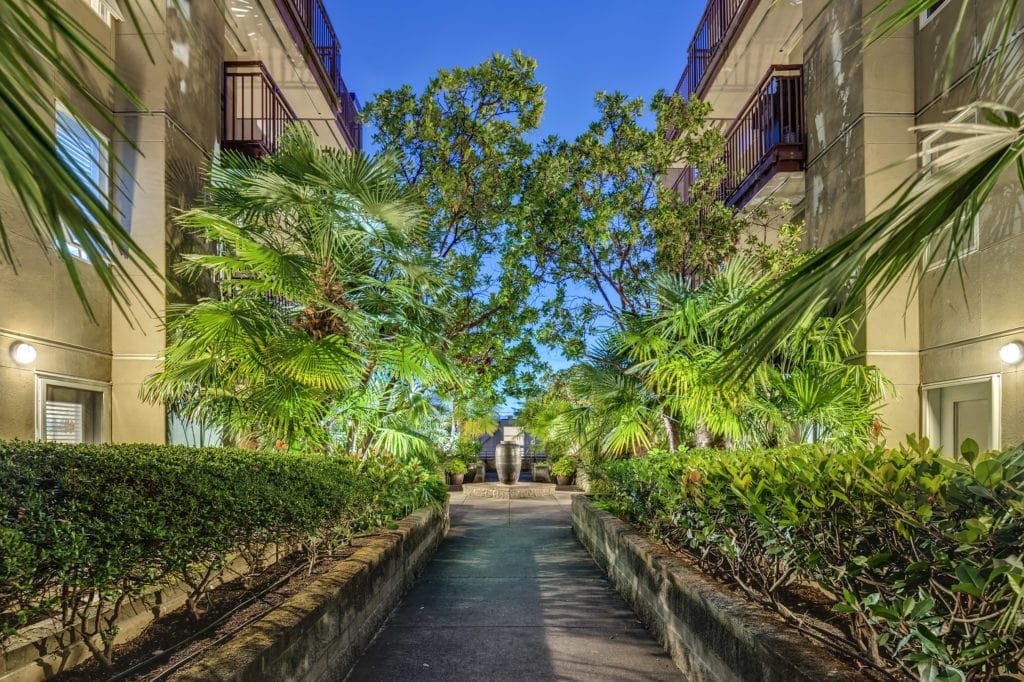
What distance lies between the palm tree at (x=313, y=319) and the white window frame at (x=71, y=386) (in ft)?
1.80

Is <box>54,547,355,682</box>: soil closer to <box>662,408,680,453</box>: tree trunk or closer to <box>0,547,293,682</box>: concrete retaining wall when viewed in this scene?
<box>0,547,293,682</box>: concrete retaining wall

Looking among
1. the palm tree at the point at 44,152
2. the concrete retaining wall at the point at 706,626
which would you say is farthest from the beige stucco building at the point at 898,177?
the palm tree at the point at 44,152

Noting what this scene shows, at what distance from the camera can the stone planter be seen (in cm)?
2083

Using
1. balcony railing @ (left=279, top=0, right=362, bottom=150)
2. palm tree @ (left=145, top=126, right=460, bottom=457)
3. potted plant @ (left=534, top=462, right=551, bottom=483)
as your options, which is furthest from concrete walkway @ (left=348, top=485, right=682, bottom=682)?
potted plant @ (left=534, top=462, right=551, bottom=483)

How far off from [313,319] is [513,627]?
3732 mm

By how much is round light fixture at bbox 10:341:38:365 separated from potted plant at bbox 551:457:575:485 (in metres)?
15.3

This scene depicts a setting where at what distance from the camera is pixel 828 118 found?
380 inches

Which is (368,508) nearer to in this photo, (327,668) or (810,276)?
(327,668)

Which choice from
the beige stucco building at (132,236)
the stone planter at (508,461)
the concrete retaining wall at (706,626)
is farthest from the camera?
the stone planter at (508,461)

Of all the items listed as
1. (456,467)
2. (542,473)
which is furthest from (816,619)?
(542,473)

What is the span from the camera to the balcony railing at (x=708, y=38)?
1240cm

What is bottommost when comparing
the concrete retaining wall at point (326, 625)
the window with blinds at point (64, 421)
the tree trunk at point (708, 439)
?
the concrete retaining wall at point (326, 625)

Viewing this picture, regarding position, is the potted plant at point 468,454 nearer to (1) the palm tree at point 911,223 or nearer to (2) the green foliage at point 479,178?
(2) the green foliage at point 479,178

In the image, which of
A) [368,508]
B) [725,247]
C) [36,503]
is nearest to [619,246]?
[725,247]
